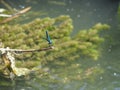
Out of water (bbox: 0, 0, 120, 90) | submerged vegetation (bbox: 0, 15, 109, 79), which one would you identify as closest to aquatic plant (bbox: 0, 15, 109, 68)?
submerged vegetation (bbox: 0, 15, 109, 79)

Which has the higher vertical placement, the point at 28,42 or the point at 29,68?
the point at 28,42

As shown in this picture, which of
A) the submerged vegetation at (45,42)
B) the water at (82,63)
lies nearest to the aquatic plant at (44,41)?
the submerged vegetation at (45,42)

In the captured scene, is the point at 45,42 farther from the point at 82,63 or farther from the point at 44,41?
the point at 82,63

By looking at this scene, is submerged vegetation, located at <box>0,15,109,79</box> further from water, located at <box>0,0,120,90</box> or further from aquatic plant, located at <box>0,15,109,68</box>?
water, located at <box>0,0,120,90</box>

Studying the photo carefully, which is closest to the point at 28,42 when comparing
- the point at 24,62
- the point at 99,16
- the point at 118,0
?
the point at 24,62

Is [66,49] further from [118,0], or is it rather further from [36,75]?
[118,0]

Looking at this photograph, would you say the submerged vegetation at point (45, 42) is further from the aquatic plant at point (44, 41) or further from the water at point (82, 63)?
the water at point (82, 63)
